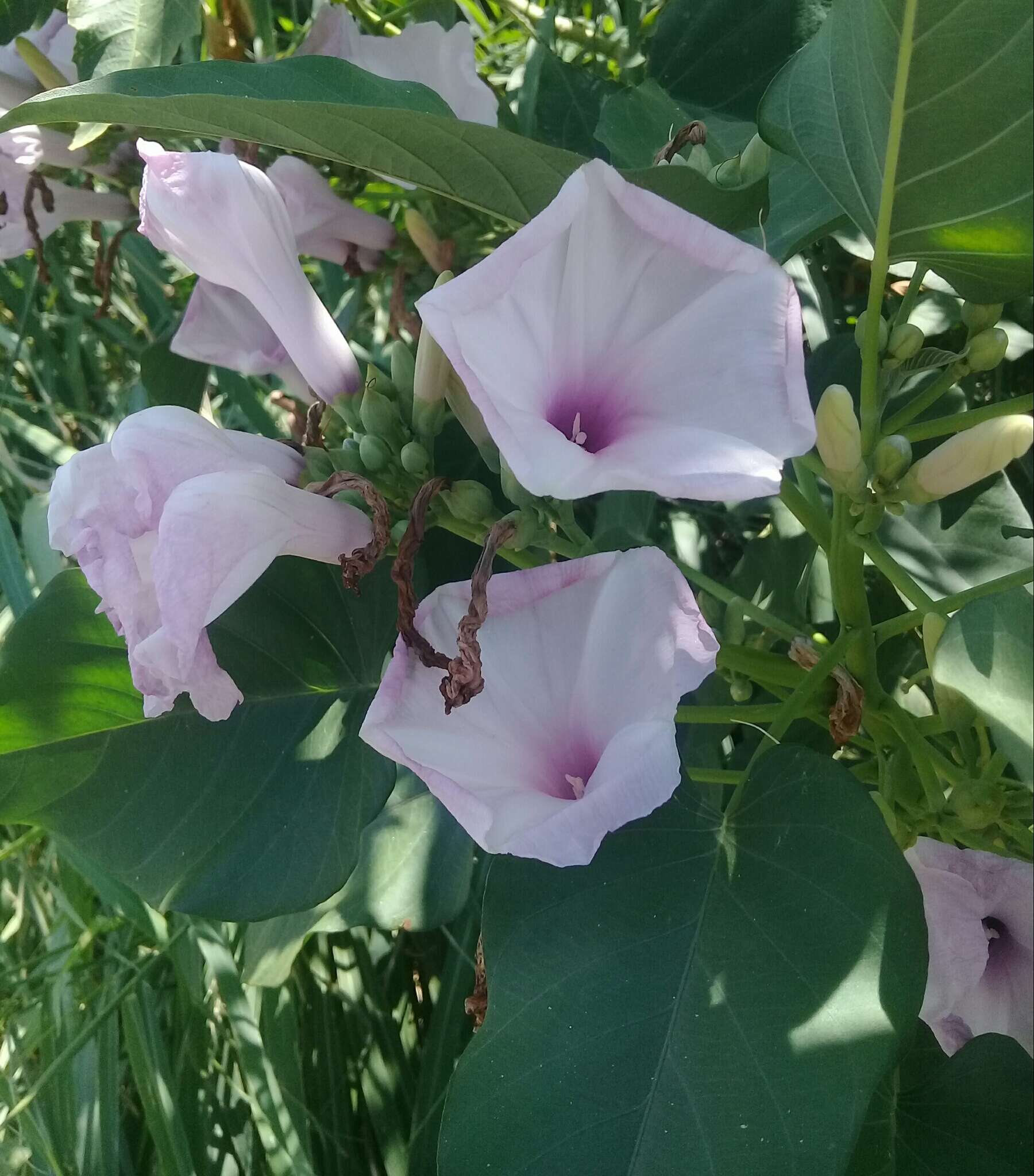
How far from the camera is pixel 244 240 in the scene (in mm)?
494

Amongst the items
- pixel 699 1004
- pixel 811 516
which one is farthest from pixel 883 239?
pixel 699 1004

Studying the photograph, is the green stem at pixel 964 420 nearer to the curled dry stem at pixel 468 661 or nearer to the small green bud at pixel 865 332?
the small green bud at pixel 865 332

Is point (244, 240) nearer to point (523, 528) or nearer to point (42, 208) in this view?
point (523, 528)

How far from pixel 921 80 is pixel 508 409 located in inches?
8.6

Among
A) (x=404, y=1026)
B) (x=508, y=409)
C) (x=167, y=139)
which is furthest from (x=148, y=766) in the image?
(x=404, y=1026)

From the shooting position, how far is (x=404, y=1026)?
105 centimetres

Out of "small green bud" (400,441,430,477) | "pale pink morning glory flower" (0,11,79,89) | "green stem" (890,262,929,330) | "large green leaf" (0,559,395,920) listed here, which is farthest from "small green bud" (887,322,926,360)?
"pale pink morning glory flower" (0,11,79,89)

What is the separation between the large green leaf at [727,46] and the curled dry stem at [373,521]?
1.52ft

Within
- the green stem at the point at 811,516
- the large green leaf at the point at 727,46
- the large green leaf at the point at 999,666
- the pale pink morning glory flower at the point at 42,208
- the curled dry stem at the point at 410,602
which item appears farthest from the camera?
the pale pink morning glory flower at the point at 42,208

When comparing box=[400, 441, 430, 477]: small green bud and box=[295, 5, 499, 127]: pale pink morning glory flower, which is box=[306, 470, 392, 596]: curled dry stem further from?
box=[295, 5, 499, 127]: pale pink morning glory flower

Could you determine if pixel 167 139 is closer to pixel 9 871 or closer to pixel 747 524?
pixel 747 524

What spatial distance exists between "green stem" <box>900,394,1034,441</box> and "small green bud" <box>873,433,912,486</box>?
2 centimetres

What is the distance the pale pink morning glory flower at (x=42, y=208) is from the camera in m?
0.81

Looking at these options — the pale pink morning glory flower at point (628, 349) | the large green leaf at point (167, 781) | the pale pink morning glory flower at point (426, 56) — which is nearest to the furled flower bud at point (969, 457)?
the pale pink morning glory flower at point (628, 349)
